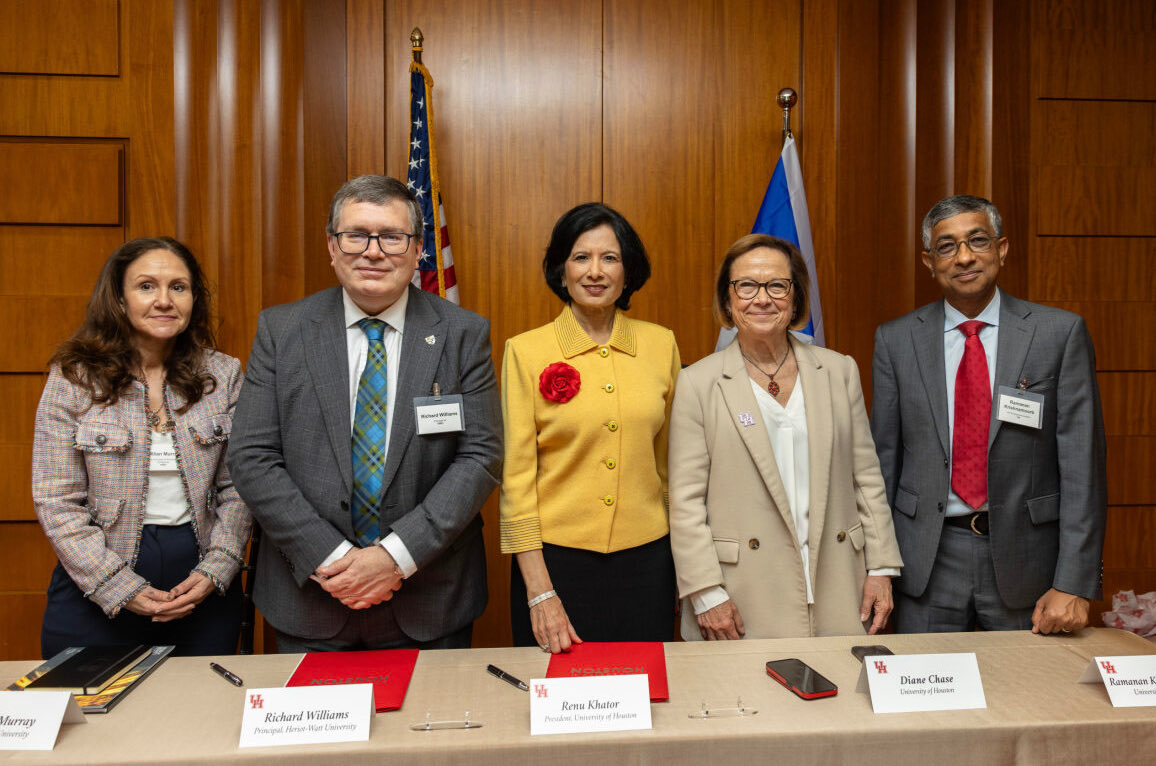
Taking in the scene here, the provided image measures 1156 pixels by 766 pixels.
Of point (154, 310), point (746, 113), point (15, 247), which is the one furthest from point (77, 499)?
point (746, 113)

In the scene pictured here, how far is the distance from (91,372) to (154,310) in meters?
0.22

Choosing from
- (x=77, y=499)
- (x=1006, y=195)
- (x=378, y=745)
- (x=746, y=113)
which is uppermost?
(x=746, y=113)

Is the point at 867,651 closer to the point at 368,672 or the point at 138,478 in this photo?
the point at 368,672

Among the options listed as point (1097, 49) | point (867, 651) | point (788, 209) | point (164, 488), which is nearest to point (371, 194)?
point (164, 488)

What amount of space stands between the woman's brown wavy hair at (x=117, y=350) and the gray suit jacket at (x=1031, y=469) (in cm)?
192

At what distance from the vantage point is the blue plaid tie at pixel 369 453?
5.96 feet

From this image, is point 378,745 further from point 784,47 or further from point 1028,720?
point 784,47

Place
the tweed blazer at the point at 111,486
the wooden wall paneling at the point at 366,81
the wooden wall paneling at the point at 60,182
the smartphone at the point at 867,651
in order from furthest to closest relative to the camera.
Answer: the wooden wall paneling at the point at 366,81
the wooden wall paneling at the point at 60,182
the tweed blazer at the point at 111,486
the smartphone at the point at 867,651

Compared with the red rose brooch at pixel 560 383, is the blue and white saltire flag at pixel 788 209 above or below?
above

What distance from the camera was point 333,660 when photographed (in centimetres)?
153

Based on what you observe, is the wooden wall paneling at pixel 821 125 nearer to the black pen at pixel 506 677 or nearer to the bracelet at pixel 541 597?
the bracelet at pixel 541 597

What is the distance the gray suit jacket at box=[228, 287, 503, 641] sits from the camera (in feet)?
5.77

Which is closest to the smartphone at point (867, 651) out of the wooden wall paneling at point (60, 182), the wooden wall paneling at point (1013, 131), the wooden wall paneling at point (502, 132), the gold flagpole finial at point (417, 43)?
the wooden wall paneling at point (502, 132)

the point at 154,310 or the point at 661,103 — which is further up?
the point at 661,103
